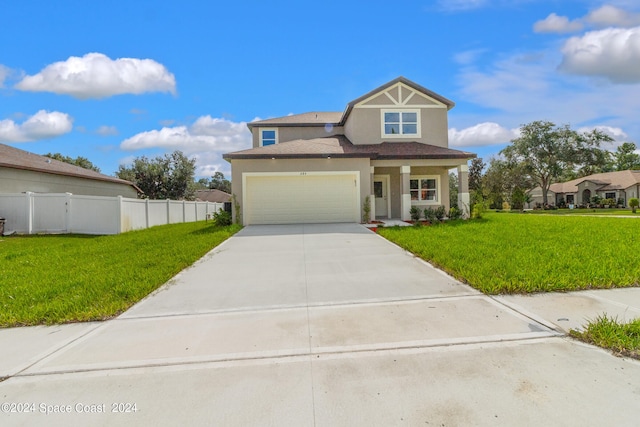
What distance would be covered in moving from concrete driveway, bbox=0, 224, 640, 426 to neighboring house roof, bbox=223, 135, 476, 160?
950cm

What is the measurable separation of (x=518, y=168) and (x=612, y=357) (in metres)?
43.4

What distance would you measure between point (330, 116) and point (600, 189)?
38043 millimetres

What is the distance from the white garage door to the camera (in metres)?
14.9

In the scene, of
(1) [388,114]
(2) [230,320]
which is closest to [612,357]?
(2) [230,320]

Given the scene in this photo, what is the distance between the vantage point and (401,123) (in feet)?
56.2

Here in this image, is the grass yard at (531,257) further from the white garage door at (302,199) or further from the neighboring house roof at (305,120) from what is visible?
the neighboring house roof at (305,120)

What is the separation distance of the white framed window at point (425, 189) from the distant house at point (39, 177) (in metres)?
18.9

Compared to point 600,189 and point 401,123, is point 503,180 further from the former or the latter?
point 401,123

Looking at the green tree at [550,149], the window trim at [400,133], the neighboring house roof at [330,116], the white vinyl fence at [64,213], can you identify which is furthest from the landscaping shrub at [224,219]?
the green tree at [550,149]

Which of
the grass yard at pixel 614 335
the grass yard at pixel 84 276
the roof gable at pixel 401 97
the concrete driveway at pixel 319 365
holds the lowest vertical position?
the concrete driveway at pixel 319 365

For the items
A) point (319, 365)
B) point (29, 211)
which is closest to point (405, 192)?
point (319, 365)

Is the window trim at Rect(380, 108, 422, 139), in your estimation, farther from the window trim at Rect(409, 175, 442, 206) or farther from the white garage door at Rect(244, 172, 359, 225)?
the white garage door at Rect(244, 172, 359, 225)

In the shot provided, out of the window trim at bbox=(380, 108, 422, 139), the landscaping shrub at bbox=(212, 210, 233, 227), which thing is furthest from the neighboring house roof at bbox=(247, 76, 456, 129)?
the landscaping shrub at bbox=(212, 210, 233, 227)

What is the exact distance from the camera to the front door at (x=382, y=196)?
1773 cm
